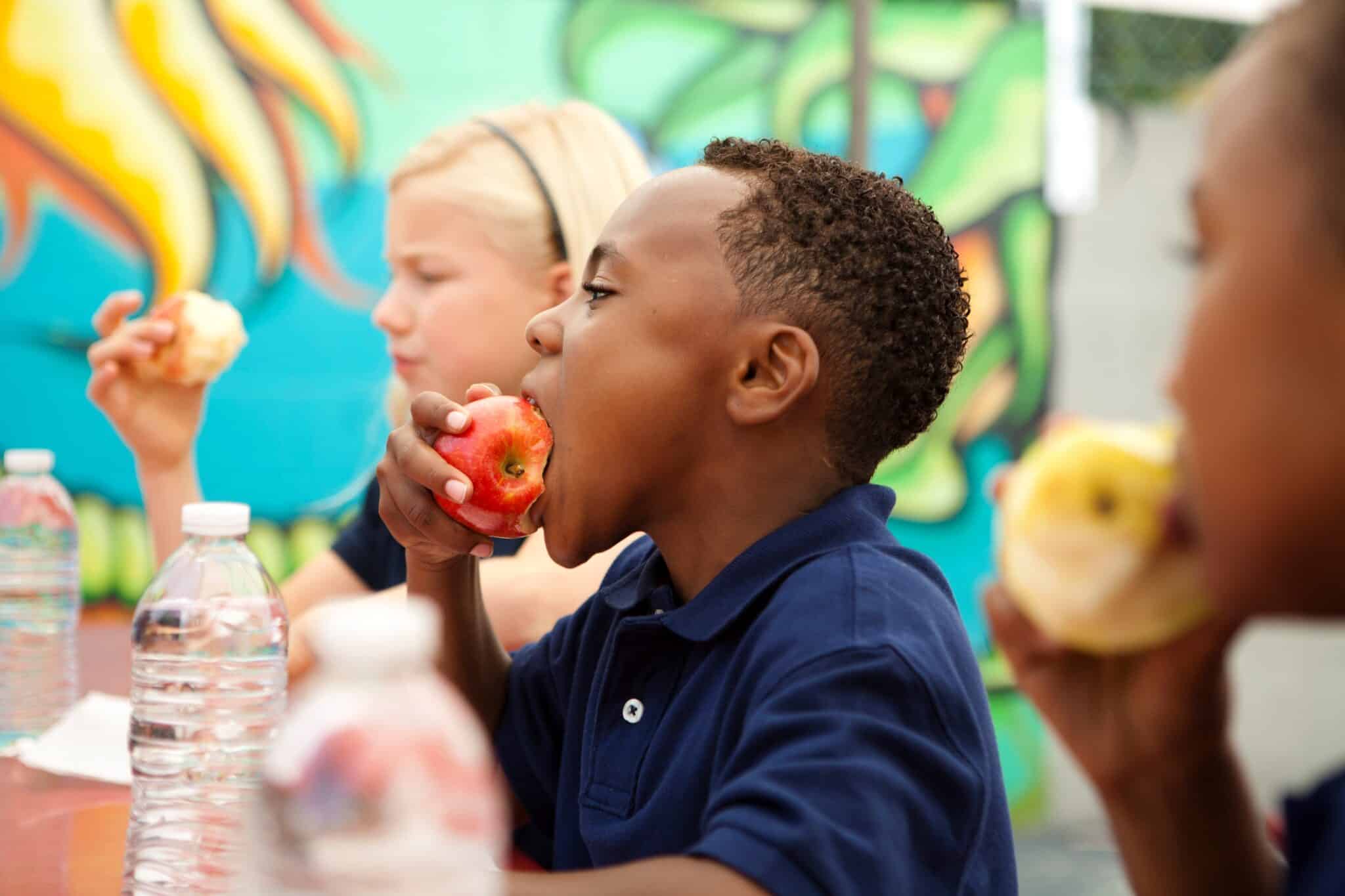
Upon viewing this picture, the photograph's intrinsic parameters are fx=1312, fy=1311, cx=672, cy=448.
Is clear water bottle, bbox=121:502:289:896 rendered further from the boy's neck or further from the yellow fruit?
the yellow fruit

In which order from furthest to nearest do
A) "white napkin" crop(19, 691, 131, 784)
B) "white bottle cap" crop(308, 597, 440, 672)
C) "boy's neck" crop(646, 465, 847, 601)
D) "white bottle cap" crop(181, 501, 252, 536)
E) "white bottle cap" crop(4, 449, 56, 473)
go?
"white bottle cap" crop(4, 449, 56, 473) → "white napkin" crop(19, 691, 131, 784) → "boy's neck" crop(646, 465, 847, 601) → "white bottle cap" crop(181, 501, 252, 536) → "white bottle cap" crop(308, 597, 440, 672)

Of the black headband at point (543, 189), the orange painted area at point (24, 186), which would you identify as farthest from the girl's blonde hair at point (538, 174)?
the orange painted area at point (24, 186)

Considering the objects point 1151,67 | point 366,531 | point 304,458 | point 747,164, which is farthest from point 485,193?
point 1151,67

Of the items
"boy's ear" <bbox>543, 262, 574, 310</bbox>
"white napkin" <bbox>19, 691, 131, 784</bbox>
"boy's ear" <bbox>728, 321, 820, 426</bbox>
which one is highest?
"boy's ear" <bbox>543, 262, 574, 310</bbox>

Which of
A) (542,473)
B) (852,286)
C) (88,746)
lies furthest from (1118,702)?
(88,746)

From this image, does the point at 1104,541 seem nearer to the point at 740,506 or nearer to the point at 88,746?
the point at 740,506

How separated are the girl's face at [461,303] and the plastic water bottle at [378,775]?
1.39m

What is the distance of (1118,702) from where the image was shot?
2.67 ft

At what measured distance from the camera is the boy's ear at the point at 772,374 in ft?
3.97

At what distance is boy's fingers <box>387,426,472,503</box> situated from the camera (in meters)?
1.31

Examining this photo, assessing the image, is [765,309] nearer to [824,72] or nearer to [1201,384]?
[1201,384]

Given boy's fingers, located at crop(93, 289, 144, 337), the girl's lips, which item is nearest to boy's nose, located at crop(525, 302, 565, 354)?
the girl's lips

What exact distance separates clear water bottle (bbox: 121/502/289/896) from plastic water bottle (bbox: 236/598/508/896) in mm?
591

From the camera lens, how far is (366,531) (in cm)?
234
